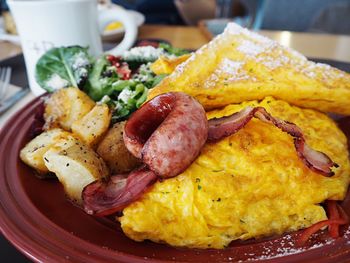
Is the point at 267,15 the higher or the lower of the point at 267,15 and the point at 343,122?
the lower

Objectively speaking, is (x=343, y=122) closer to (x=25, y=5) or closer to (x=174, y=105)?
(x=174, y=105)

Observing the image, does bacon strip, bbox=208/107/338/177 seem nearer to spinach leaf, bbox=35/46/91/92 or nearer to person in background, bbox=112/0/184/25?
spinach leaf, bbox=35/46/91/92

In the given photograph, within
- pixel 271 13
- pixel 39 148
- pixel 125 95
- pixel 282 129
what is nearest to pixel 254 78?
pixel 282 129

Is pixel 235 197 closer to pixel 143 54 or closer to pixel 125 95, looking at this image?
pixel 125 95

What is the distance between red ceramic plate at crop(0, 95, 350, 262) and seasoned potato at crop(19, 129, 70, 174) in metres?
0.07

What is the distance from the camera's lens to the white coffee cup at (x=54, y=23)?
175 cm

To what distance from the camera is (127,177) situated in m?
0.98

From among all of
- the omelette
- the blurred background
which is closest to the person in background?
the blurred background

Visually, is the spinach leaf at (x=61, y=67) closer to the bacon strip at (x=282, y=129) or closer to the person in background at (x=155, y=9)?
the bacon strip at (x=282, y=129)

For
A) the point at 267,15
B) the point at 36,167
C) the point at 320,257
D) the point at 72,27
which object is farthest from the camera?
the point at 267,15

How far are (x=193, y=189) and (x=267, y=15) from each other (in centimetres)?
419

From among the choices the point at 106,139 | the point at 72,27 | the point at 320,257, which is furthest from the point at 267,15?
the point at 320,257

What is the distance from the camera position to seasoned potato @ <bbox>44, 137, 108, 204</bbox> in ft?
3.36

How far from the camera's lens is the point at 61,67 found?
5.38 ft
